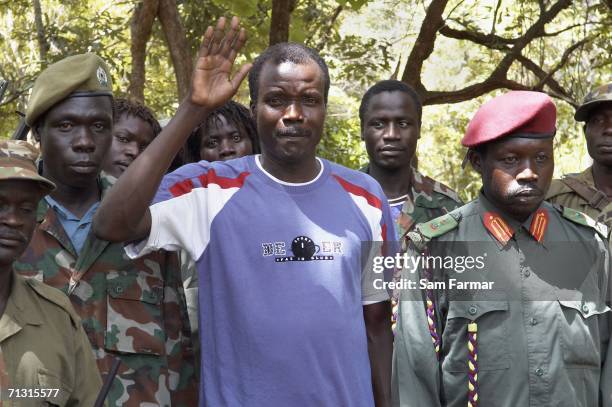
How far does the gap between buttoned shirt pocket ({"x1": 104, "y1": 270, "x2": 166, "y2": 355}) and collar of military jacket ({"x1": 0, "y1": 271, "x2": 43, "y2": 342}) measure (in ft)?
1.43

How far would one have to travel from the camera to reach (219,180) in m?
3.28

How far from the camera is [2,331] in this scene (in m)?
2.93

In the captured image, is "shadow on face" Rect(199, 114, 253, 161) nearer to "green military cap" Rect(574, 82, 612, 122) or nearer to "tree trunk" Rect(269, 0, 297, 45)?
"green military cap" Rect(574, 82, 612, 122)

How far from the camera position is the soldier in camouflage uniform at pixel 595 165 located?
4.86 meters

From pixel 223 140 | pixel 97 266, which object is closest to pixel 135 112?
pixel 223 140

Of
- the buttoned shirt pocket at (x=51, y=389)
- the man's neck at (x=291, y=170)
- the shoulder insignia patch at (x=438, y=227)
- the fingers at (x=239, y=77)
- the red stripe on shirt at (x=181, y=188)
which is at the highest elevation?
the fingers at (x=239, y=77)

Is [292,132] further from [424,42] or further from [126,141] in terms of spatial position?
[424,42]

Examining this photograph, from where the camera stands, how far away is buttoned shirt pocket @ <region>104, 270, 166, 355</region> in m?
3.46

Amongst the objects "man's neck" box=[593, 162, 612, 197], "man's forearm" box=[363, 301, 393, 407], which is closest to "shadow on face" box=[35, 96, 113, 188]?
"man's forearm" box=[363, 301, 393, 407]

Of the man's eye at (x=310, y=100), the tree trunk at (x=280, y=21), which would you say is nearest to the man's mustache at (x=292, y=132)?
the man's eye at (x=310, y=100)

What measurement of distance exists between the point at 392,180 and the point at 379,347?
1.88m

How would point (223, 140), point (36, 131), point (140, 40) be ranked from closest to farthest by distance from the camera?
point (36, 131) → point (223, 140) → point (140, 40)

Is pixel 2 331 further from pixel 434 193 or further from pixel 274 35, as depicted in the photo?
pixel 274 35

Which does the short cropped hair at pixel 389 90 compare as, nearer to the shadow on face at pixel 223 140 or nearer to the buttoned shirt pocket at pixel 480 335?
the shadow on face at pixel 223 140
